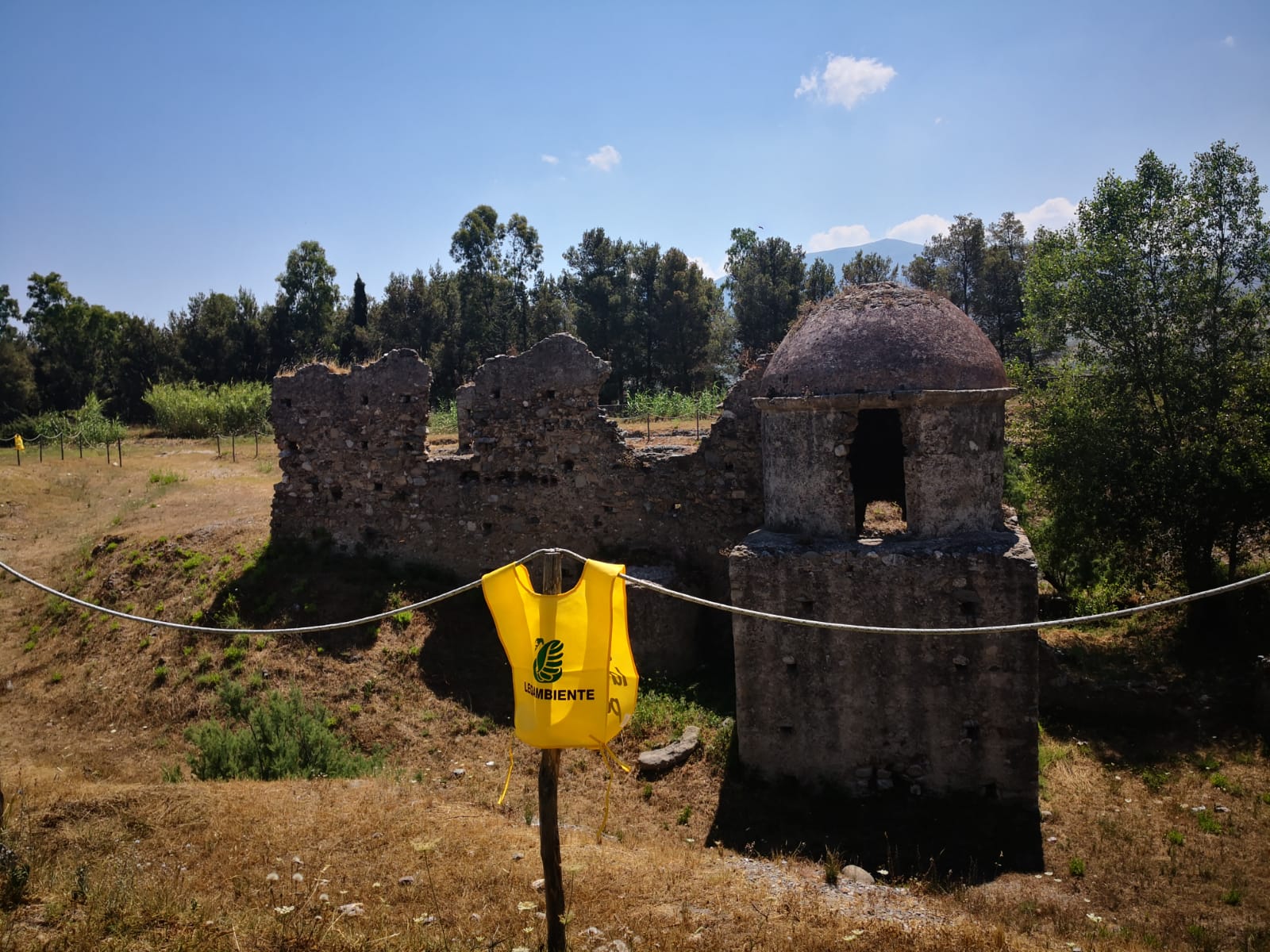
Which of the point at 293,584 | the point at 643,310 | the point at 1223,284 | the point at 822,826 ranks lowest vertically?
the point at 822,826

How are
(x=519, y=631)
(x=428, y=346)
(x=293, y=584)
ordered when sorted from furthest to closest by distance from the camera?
1. (x=428, y=346)
2. (x=293, y=584)
3. (x=519, y=631)

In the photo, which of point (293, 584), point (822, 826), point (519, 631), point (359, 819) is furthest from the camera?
point (293, 584)

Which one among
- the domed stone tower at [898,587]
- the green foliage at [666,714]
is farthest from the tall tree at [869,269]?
the green foliage at [666,714]

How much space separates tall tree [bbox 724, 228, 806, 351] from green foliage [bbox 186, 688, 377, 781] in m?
28.4

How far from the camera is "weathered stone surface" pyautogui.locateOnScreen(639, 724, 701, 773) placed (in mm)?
8961

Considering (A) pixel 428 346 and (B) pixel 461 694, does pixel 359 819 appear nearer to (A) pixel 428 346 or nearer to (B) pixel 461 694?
(B) pixel 461 694

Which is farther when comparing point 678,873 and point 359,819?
point 359,819

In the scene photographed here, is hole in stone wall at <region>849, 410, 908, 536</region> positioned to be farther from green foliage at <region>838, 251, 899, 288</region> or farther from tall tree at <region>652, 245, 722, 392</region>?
tall tree at <region>652, 245, 722, 392</region>

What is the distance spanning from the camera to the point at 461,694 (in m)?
10.7

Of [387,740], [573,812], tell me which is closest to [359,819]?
[573,812]

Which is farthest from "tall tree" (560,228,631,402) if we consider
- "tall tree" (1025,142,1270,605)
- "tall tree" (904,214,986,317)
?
"tall tree" (1025,142,1270,605)

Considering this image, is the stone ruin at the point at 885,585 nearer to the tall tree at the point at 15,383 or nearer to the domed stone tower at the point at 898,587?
the domed stone tower at the point at 898,587

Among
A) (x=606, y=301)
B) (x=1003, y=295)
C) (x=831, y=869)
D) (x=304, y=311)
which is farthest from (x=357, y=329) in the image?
(x=831, y=869)

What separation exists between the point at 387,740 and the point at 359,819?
2.77 meters
